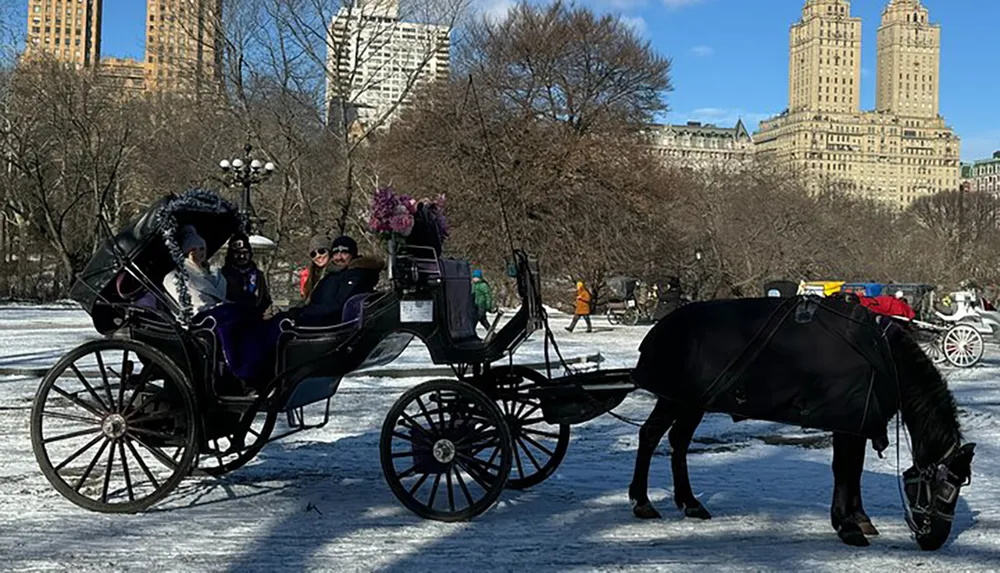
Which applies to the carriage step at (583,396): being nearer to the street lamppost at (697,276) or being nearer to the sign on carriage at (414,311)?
the sign on carriage at (414,311)

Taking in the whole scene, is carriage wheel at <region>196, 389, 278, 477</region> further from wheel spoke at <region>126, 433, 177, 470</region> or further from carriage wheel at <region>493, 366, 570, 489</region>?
carriage wheel at <region>493, 366, 570, 489</region>

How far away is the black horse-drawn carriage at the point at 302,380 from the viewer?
6305 millimetres

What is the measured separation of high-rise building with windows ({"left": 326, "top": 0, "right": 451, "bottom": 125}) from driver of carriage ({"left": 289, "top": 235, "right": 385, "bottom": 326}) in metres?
25.6

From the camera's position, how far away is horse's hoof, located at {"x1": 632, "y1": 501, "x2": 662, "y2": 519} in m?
6.42

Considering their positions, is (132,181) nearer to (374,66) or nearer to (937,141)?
(374,66)

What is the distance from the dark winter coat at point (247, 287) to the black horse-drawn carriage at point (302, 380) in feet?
2.00

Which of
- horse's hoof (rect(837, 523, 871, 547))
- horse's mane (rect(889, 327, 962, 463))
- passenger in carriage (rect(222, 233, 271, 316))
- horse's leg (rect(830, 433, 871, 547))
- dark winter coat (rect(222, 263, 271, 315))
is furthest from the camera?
passenger in carriage (rect(222, 233, 271, 316))

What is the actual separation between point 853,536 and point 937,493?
1.74 ft

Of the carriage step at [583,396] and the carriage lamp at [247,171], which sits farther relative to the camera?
the carriage lamp at [247,171]

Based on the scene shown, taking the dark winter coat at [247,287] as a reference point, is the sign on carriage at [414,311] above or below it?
below

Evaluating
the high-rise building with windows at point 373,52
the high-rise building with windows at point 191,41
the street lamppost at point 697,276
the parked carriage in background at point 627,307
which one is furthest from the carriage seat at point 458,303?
the street lamppost at point 697,276

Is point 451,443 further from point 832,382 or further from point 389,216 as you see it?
point 832,382

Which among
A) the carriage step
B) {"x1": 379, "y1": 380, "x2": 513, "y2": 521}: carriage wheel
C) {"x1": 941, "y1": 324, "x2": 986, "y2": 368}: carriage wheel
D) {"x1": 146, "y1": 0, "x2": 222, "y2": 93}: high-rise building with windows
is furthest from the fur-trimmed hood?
{"x1": 146, "y1": 0, "x2": 222, "y2": 93}: high-rise building with windows

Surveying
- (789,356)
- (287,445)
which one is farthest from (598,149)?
(789,356)
